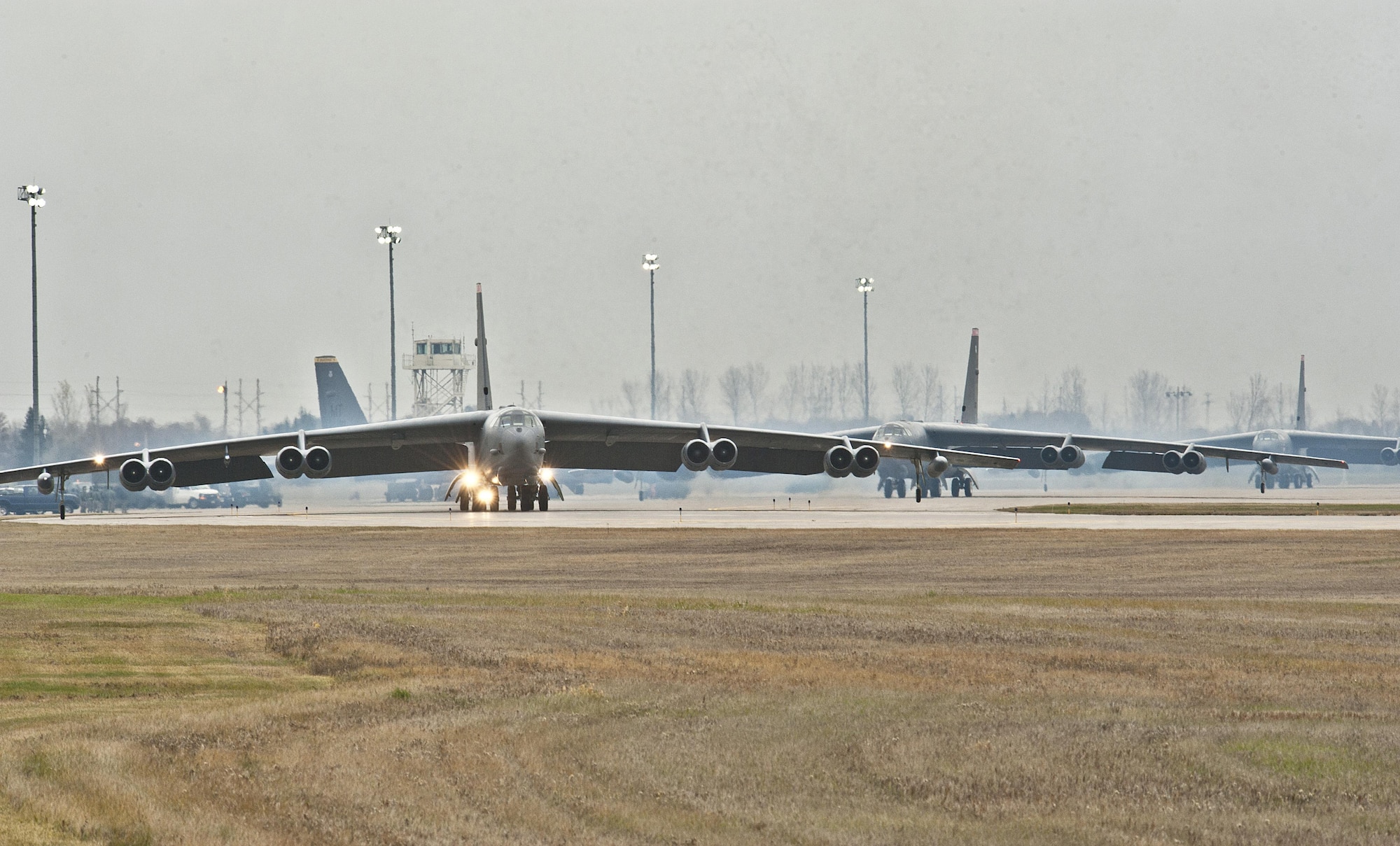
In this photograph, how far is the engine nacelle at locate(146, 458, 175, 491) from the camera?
45656mm

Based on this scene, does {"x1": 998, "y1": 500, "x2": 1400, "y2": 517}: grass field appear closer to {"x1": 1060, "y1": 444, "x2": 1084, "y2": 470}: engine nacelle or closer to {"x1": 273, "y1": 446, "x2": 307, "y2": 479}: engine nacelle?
{"x1": 1060, "y1": 444, "x2": 1084, "y2": 470}: engine nacelle

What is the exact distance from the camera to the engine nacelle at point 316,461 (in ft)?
156

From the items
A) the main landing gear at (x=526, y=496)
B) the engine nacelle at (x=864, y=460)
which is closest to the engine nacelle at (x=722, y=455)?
the engine nacelle at (x=864, y=460)

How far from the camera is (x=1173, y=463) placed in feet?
210

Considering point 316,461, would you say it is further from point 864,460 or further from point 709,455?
point 864,460

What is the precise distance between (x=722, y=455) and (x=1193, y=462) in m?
25.2

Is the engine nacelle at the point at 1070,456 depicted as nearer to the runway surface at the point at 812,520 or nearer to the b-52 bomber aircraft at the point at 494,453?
the runway surface at the point at 812,520

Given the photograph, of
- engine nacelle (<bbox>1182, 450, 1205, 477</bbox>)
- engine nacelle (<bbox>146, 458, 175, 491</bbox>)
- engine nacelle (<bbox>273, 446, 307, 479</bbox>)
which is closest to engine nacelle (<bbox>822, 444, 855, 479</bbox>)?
engine nacelle (<bbox>273, 446, 307, 479</bbox>)

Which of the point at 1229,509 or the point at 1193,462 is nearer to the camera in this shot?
the point at 1229,509

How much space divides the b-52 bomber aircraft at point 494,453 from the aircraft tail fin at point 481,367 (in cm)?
6

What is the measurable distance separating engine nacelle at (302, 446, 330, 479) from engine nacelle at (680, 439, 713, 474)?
11774mm

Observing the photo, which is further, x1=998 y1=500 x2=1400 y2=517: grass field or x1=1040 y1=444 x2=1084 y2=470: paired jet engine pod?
x1=1040 y1=444 x2=1084 y2=470: paired jet engine pod

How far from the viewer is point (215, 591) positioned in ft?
71.9

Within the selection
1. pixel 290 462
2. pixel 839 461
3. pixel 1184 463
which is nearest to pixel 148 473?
pixel 290 462
